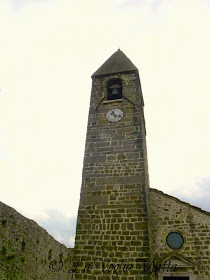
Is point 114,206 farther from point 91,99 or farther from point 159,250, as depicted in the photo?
point 91,99

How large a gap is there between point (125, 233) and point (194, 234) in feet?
8.48

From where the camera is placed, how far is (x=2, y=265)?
7.95 m

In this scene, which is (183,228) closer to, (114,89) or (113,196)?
(113,196)

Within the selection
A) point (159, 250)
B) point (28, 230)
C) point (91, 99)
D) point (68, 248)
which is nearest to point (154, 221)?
point (159, 250)

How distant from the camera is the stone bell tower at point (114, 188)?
7.46 meters

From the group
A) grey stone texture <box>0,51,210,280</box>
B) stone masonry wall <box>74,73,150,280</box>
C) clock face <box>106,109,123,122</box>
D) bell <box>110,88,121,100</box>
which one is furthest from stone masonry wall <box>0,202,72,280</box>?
bell <box>110,88,121,100</box>

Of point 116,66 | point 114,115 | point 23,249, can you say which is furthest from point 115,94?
point 23,249

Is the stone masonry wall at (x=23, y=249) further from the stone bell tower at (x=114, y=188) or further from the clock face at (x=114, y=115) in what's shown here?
the clock face at (x=114, y=115)

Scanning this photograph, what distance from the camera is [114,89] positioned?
1084 centimetres

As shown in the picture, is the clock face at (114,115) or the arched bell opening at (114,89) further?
the arched bell opening at (114,89)

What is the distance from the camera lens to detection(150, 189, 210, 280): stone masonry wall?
8.19 metres

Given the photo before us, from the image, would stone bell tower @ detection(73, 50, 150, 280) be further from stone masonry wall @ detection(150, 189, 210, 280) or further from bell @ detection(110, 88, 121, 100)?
stone masonry wall @ detection(150, 189, 210, 280)

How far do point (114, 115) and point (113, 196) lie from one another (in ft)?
10.8

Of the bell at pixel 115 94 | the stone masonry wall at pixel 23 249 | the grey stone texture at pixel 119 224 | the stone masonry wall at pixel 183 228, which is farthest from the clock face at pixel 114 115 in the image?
the stone masonry wall at pixel 23 249
